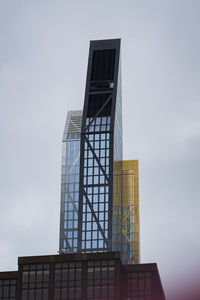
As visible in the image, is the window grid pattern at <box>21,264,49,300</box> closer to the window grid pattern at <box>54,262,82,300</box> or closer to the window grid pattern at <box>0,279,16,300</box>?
the window grid pattern at <box>54,262,82,300</box>

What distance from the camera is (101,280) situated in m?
184

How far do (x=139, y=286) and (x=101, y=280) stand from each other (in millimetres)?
8329

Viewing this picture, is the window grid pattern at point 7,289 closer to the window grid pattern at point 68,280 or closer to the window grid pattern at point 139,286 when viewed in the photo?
the window grid pattern at point 68,280

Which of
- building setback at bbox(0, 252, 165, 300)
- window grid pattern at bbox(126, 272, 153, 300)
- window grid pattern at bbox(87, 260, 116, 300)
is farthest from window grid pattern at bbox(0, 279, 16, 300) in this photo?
window grid pattern at bbox(126, 272, 153, 300)

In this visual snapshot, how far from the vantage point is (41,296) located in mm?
183750

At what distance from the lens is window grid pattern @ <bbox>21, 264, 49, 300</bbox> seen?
183875 millimetres

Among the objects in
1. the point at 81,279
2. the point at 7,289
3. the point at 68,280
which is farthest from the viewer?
the point at 7,289

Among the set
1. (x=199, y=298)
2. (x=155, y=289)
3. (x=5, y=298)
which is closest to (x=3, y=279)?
(x=5, y=298)

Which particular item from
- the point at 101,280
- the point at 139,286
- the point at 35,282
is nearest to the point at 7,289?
the point at 35,282

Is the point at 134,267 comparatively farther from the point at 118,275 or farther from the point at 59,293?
the point at 59,293

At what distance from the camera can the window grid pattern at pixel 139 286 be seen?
182 meters

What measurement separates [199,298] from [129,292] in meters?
119

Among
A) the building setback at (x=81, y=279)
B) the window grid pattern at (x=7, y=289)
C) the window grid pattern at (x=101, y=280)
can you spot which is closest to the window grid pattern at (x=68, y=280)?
the building setback at (x=81, y=279)

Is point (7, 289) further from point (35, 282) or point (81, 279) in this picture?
point (81, 279)
